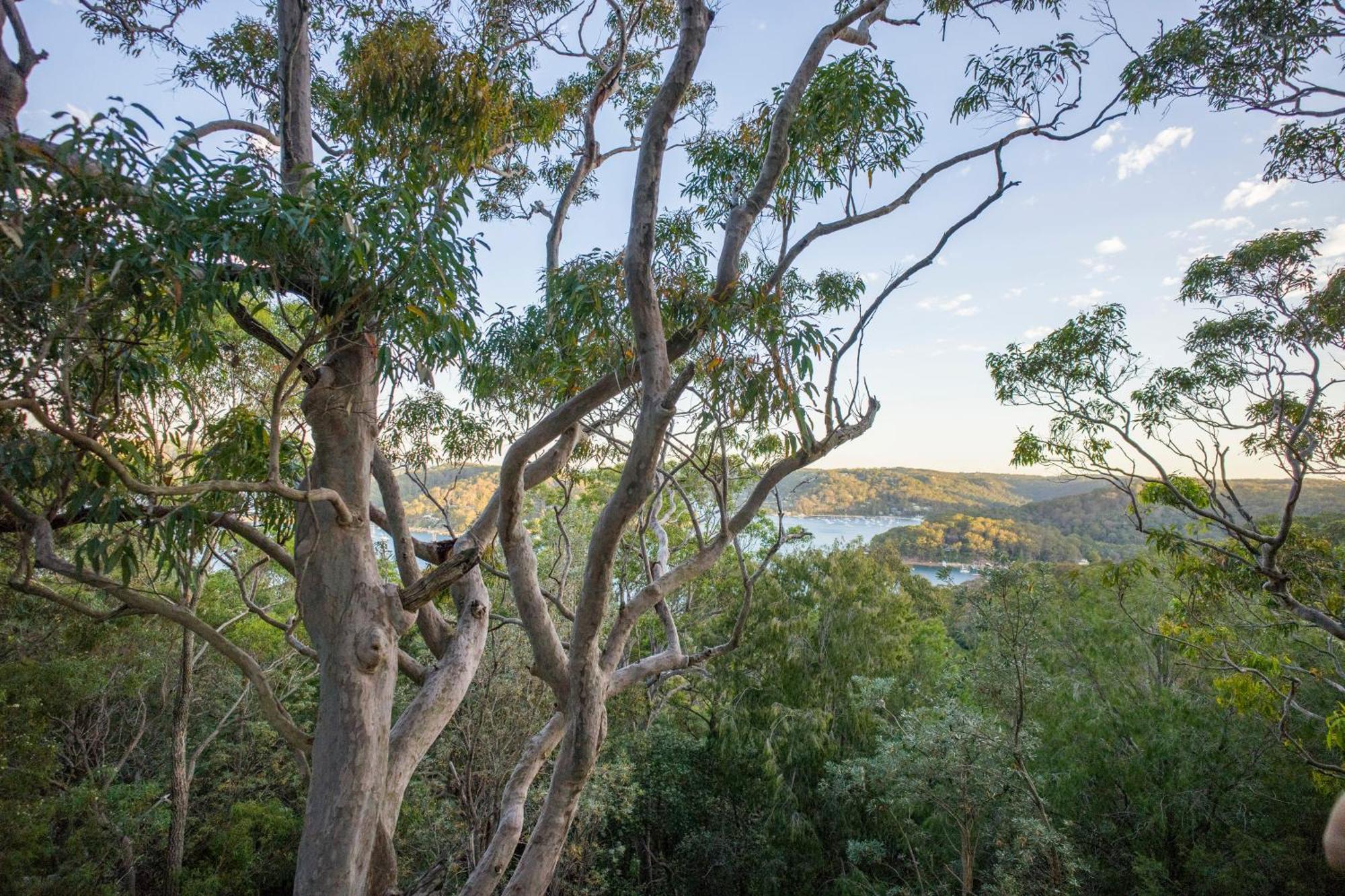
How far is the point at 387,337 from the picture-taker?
2324 millimetres

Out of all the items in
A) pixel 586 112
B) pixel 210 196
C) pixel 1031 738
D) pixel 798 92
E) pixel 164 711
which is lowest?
pixel 1031 738

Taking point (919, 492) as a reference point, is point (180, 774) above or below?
below

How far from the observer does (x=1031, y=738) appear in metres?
6.43

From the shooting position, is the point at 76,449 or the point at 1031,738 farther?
the point at 1031,738

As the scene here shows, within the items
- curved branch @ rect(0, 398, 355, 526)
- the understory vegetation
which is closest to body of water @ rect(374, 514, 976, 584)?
the understory vegetation

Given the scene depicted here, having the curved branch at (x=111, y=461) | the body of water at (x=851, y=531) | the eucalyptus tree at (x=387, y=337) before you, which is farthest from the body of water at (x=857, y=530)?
the curved branch at (x=111, y=461)

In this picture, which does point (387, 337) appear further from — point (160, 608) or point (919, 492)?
point (919, 492)

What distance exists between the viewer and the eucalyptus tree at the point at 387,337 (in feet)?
6.23

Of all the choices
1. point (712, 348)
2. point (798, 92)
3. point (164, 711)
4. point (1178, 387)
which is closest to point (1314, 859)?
point (1178, 387)

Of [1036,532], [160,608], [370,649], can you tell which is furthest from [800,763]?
[1036,532]

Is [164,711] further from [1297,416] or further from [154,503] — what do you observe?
[1297,416]

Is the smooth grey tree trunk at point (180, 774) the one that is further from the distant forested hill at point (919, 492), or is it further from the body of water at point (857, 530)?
the distant forested hill at point (919, 492)

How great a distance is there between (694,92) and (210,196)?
13.2 ft

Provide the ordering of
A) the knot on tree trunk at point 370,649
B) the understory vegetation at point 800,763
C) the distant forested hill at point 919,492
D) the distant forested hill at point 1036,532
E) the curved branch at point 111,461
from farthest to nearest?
the distant forested hill at point 919,492, the distant forested hill at point 1036,532, the understory vegetation at point 800,763, the knot on tree trunk at point 370,649, the curved branch at point 111,461
